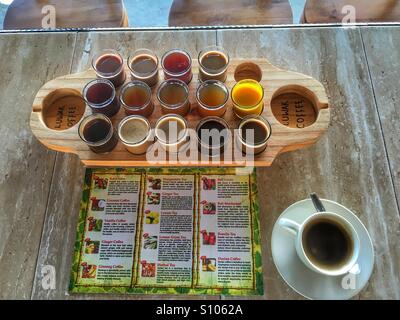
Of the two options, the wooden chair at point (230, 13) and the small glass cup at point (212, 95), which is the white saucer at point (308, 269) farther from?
the wooden chair at point (230, 13)

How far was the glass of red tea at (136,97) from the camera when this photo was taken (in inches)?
41.1

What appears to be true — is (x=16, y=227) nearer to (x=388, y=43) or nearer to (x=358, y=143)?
(x=358, y=143)

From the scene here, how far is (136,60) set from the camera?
1147 millimetres

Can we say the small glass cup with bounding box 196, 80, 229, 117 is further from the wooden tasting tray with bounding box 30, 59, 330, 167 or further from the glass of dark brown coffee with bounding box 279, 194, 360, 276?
the glass of dark brown coffee with bounding box 279, 194, 360, 276

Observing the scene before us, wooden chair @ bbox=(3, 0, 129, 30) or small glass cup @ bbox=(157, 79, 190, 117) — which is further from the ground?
wooden chair @ bbox=(3, 0, 129, 30)

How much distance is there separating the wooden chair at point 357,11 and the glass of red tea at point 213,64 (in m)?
0.66

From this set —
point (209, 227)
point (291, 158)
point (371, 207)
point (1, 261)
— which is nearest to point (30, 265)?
point (1, 261)

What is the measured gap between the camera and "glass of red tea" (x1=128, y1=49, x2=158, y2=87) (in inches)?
42.8

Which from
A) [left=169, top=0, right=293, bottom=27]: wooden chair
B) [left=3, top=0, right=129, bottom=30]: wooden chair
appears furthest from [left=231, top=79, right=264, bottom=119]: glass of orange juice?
[left=3, top=0, right=129, bottom=30]: wooden chair

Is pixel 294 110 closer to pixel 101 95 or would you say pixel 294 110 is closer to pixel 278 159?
pixel 278 159

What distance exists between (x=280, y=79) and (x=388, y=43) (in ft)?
1.63

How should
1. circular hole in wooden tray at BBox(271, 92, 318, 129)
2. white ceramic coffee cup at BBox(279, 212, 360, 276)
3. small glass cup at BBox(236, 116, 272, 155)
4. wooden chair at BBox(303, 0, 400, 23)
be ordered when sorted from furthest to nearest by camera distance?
1. wooden chair at BBox(303, 0, 400, 23)
2. circular hole in wooden tray at BBox(271, 92, 318, 129)
3. small glass cup at BBox(236, 116, 272, 155)
4. white ceramic coffee cup at BBox(279, 212, 360, 276)

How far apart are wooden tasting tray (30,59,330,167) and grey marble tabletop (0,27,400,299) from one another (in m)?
0.11

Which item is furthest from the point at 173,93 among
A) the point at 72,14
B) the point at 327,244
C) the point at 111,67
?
the point at 72,14
